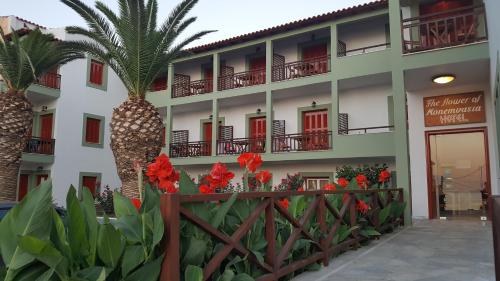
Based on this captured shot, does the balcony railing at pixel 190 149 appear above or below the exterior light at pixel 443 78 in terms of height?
below

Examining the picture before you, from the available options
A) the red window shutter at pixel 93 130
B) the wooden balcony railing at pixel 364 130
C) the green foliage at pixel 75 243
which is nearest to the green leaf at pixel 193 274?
the green foliage at pixel 75 243

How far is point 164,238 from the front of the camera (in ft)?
10.2

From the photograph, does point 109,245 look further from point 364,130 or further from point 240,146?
Answer: point 240,146

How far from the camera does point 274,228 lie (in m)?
4.71

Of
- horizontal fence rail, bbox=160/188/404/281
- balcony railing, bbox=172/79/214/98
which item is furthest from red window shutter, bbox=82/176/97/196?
horizontal fence rail, bbox=160/188/404/281

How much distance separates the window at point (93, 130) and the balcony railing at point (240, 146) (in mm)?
6827

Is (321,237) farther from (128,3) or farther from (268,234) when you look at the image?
(128,3)

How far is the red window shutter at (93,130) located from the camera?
829 inches

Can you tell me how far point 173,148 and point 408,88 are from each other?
1153 cm

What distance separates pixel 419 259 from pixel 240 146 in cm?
1279

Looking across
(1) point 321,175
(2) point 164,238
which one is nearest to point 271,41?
(1) point 321,175

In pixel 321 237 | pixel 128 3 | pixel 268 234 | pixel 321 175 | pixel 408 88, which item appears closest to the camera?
pixel 268 234

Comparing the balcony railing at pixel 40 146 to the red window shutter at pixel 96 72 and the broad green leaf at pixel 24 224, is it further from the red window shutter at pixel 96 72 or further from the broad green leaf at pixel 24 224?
the broad green leaf at pixel 24 224

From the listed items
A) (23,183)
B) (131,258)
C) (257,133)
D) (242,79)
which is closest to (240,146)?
(257,133)
